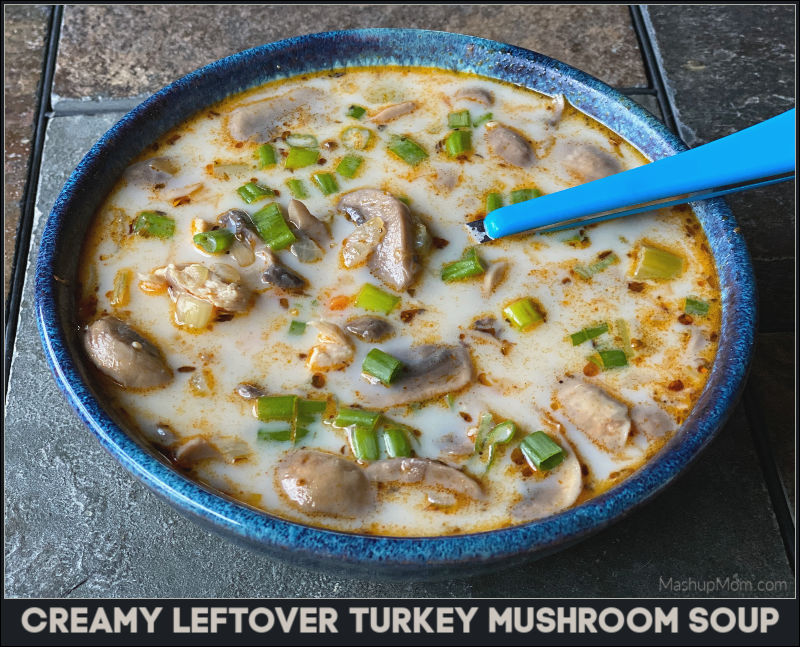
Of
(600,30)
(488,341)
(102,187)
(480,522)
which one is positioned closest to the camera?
(480,522)

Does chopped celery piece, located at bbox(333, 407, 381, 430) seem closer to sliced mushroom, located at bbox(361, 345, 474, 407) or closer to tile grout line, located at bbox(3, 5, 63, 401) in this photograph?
sliced mushroom, located at bbox(361, 345, 474, 407)

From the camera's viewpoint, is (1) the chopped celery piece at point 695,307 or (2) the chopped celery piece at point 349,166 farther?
(2) the chopped celery piece at point 349,166

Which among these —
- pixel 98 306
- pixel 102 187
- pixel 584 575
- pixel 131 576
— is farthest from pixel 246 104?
pixel 584 575

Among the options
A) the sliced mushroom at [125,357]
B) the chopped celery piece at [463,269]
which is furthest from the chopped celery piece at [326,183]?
the sliced mushroom at [125,357]

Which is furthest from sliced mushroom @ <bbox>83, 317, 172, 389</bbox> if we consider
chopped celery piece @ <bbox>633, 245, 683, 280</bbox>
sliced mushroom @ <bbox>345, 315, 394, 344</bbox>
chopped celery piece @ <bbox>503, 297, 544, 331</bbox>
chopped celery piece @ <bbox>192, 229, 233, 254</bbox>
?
chopped celery piece @ <bbox>633, 245, 683, 280</bbox>

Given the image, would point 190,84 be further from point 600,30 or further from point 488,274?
point 600,30

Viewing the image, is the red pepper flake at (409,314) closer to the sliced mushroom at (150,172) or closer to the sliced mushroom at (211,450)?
the sliced mushroom at (211,450)
